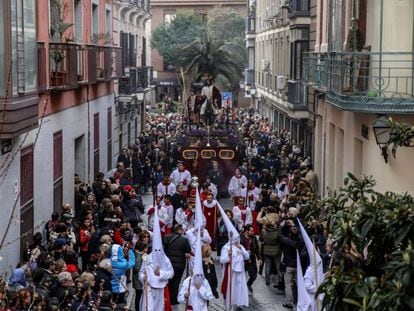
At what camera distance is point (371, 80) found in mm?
16859

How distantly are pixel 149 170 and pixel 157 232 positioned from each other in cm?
1616

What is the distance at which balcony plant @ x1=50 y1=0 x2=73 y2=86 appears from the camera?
67.9 ft

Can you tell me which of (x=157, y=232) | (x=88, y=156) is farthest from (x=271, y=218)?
(x=88, y=156)

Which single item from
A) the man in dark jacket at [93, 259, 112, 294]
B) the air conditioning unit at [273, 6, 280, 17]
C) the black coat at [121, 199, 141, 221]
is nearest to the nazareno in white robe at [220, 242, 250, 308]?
the man in dark jacket at [93, 259, 112, 294]

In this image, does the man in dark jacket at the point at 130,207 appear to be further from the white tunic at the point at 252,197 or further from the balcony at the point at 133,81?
the balcony at the point at 133,81

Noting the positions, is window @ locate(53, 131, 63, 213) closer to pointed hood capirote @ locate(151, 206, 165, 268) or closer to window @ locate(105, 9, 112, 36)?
pointed hood capirote @ locate(151, 206, 165, 268)

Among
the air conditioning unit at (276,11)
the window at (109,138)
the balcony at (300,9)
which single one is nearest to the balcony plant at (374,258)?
the balcony at (300,9)

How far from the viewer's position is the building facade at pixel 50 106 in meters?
15.2

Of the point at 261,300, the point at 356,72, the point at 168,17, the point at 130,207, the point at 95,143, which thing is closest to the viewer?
the point at 356,72

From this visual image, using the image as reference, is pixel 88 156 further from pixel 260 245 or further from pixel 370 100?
pixel 370 100

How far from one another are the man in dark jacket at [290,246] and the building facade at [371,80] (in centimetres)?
172

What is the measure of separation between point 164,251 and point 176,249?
8.3 inches

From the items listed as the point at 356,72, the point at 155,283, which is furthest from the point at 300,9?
the point at 155,283

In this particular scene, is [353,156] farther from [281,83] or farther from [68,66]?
[281,83]
